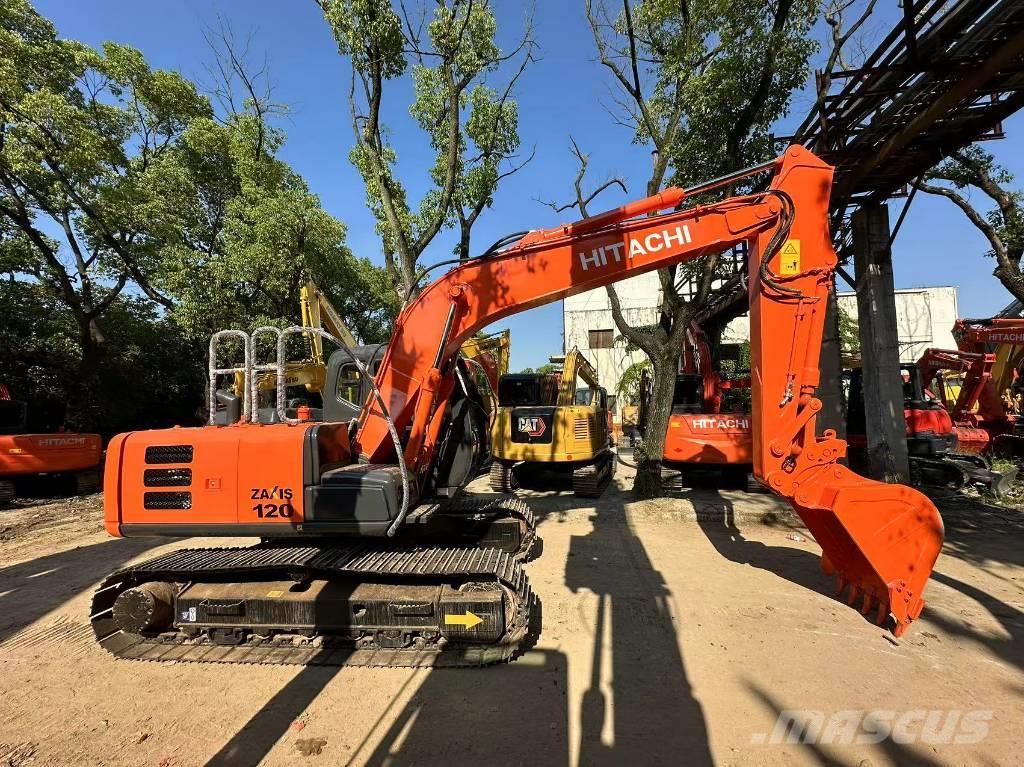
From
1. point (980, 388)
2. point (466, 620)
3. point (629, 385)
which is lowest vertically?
point (466, 620)

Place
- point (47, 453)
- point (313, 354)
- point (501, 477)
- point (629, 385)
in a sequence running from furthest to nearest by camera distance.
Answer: point (629, 385), point (47, 453), point (501, 477), point (313, 354)

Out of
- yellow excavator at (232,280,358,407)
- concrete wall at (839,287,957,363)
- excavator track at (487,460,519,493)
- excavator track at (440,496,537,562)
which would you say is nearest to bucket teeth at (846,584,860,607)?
excavator track at (440,496,537,562)

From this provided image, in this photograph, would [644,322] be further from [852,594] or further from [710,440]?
[852,594]

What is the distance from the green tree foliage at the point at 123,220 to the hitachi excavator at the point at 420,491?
1133cm

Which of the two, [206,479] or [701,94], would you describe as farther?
[701,94]

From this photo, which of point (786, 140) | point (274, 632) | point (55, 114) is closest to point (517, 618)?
point (274, 632)

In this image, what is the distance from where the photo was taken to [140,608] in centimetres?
410

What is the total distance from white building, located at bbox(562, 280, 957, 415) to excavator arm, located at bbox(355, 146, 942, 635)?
2525cm

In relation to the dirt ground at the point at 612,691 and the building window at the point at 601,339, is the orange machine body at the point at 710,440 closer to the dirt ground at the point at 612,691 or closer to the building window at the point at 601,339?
the dirt ground at the point at 612,691

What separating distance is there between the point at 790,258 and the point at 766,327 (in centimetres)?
59

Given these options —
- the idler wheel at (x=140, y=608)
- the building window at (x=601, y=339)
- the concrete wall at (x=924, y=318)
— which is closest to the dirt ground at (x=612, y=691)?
the idler wheel at (x=140, y=608)

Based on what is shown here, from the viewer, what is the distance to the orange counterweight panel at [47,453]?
1045cm

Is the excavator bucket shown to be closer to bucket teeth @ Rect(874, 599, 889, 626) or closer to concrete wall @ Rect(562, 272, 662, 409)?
bucket teeth @ Rect(874, 599, 889, 626)

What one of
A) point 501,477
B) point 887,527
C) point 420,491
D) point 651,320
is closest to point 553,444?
point 501,477
